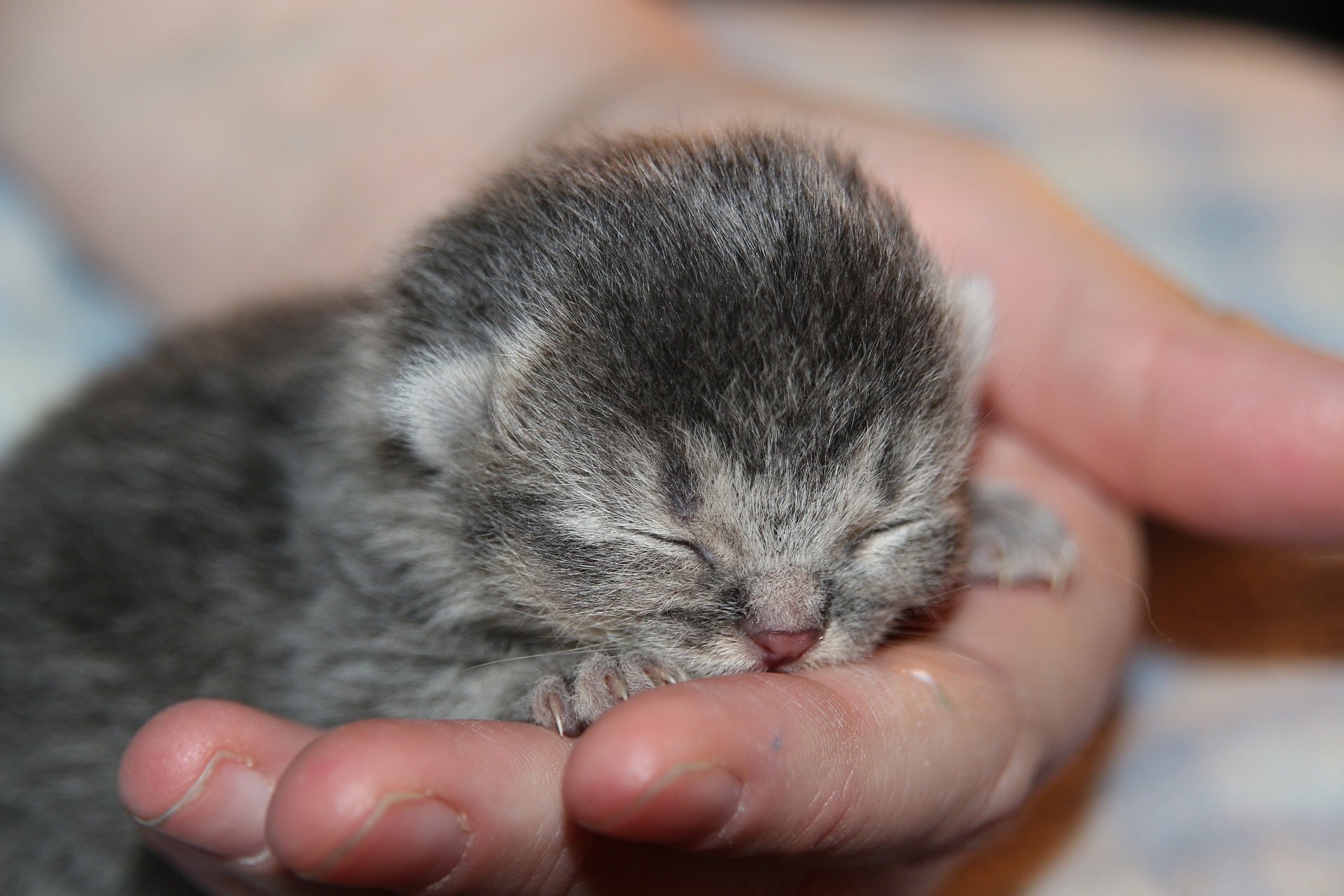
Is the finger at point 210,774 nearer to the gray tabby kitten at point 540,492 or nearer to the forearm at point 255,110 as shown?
the gray tabby kitten at point 540,492

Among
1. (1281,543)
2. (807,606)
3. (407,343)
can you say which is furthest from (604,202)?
(1281,543)

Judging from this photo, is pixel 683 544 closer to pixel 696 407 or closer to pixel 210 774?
pixel 696 407

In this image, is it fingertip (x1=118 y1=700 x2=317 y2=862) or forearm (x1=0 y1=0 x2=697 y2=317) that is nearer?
fingertip (x1=118 y1=700 x2=317 y2=862)

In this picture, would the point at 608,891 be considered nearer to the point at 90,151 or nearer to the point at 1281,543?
the point at 1281,543

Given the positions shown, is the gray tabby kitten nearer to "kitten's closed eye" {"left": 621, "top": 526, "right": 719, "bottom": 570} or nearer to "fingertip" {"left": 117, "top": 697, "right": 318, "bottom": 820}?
"kitten's closed eye" {"left": 621, "top": 526, "right": 719, "bottom": 570}

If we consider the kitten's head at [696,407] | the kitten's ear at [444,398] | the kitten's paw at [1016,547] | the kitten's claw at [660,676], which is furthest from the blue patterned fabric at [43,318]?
the kitten's paw at [1016,547]

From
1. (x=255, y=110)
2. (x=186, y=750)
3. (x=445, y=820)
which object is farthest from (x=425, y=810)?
(x=255, y=110)

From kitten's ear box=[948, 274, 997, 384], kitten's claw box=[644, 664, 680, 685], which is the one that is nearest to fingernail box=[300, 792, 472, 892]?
kitten's claw box=[644, 664, 680, 685]
